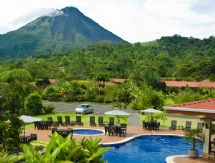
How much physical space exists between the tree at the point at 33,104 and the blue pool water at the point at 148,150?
1359 centimetres

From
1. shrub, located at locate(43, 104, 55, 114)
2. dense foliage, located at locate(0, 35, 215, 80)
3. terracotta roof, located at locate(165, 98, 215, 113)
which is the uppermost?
dense foliage, located at locate(0, 35, 215, 80)

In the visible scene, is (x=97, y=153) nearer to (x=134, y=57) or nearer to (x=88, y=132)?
(x=88, y=132)

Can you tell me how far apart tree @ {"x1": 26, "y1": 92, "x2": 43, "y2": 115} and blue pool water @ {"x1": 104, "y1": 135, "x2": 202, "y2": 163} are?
13.6 m

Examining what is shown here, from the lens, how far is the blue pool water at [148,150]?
1845 cm

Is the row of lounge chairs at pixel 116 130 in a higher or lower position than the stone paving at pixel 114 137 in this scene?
higher

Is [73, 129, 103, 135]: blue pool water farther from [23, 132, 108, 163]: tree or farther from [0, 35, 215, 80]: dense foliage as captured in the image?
[0, 35, 215, 80]: dense foliage

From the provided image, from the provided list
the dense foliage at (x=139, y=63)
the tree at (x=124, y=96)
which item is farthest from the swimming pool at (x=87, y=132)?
the dense foliage at (x=139, y=63)

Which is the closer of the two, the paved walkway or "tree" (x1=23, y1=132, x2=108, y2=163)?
"tree" (x1=23, y1=132, x2=108, y2=163)

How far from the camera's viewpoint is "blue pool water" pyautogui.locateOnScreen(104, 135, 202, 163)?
18453mm

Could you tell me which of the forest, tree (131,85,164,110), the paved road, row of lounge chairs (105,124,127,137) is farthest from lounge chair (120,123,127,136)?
the forest

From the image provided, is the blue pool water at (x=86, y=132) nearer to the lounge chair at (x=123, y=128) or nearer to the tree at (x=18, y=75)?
the lounge chair at (x=123, y=128)

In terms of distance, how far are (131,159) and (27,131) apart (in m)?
9.75

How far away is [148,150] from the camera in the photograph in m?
20.9

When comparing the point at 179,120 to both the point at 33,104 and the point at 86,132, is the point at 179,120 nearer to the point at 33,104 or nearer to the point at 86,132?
the point at 86,132
